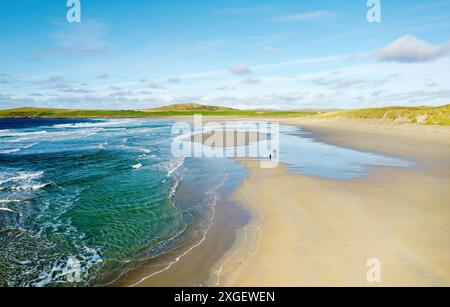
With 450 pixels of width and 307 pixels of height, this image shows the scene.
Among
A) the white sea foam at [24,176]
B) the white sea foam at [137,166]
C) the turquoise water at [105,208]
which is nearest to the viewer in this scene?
the turquoise water at [105,208]

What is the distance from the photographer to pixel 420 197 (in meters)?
12.8

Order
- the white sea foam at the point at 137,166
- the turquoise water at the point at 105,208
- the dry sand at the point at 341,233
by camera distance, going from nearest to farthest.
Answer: the dry sand at the point at 341,233, the turquoise water at the point at 105,208, the white sea foam at the point at 137,166

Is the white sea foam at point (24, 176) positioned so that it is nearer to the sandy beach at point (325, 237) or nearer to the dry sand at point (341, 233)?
the sandy beach at point (325, 237)

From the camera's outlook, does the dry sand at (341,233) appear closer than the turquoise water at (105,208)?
Yes

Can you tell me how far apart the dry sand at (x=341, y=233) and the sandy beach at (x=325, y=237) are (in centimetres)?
2

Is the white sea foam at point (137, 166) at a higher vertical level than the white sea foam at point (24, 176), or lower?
higher

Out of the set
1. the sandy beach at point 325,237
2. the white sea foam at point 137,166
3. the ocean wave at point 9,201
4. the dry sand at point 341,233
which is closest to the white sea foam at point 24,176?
the ocean wave at point 9,201

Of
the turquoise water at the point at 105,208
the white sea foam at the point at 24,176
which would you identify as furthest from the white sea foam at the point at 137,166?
the white sea foam at the point at 24,176

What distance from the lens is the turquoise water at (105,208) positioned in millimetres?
8367

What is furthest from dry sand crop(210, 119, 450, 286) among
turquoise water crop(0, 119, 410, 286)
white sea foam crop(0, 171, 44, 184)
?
white sea foam crop(0, 171, 44, 184)

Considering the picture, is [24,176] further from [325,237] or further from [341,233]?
[341,233]

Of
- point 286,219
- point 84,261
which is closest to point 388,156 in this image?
point 286,219
